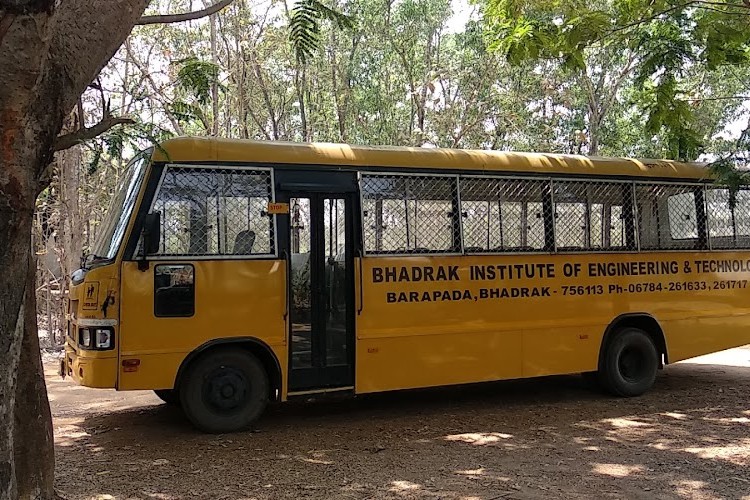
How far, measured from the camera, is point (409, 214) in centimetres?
702

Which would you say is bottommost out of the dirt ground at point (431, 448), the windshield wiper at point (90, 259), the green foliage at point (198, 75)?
the dirt ground at point (431, 448)

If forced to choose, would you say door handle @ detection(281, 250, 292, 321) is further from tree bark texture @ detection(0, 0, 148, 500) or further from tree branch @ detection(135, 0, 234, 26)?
tree bark texture @ detection(0, 0, 148, 500)

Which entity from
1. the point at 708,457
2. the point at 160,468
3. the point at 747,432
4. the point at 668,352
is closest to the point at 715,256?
the point at 668,352

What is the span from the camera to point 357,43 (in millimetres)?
19219

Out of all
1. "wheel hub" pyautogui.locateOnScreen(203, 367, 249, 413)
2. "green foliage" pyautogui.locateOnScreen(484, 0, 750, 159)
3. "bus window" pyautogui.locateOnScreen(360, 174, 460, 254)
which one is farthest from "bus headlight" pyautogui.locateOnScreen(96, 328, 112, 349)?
"green foliage" pyautogui.locateOnScreen(484, 0, 750, 159)

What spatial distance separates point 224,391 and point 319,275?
4.62ft

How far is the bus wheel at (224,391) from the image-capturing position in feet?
20.2

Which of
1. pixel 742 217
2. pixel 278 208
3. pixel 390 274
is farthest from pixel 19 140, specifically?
pixel 742 217

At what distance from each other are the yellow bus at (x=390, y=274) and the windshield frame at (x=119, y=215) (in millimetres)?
25

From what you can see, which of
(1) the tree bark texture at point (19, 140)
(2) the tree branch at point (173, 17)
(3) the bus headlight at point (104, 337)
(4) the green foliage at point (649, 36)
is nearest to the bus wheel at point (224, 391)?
(3) the bus headlight at point (104, 337)

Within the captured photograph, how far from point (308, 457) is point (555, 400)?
3.52m

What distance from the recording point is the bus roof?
6285 millimetres

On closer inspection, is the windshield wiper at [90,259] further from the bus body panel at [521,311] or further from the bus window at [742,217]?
the bus window at [742,217]

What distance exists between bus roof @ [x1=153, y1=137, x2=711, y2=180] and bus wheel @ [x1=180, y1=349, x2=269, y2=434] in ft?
6.07
